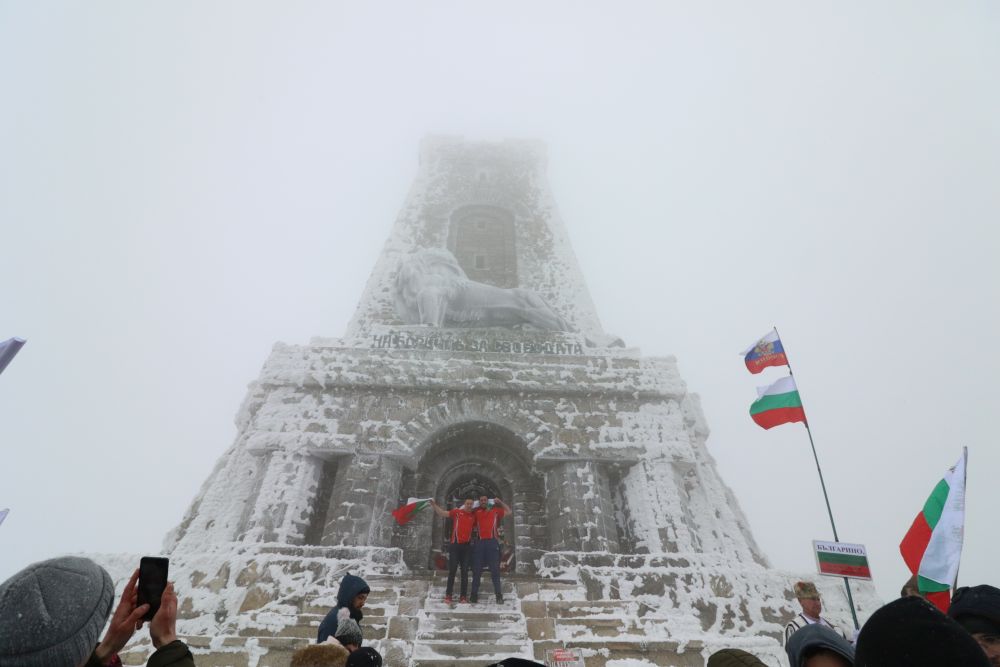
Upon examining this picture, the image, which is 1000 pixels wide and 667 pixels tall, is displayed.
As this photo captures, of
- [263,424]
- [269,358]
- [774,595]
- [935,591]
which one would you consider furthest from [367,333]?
[935,591]

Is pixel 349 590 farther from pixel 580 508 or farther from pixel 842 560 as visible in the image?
pixel 842 560

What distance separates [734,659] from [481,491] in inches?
346

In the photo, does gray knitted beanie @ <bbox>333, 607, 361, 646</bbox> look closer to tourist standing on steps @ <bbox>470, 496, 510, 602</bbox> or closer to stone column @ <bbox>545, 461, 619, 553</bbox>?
tourist standing on steps @ <bbox>470, 496, 510, 602</bbox>

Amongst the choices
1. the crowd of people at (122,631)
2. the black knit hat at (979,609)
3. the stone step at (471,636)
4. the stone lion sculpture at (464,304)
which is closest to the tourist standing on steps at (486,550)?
the stone step at (471,636)

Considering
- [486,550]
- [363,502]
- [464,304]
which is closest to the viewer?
[486,550]

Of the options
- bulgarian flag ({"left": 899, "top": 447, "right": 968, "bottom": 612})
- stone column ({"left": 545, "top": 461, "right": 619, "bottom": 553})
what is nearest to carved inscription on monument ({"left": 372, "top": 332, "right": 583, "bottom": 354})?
stone column ({"left": 545, "top": 461, "right": 619, "bottom": 553})

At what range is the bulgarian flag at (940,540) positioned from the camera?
4598 millimetres

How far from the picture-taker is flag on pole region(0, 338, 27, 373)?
727 centimetres

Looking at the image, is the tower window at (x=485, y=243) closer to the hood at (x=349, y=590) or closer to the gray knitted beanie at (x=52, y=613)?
the hood at (x=349, y=590)

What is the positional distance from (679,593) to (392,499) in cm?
484

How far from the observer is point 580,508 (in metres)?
9.08

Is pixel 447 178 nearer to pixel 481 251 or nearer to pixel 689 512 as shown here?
pixel 481 251

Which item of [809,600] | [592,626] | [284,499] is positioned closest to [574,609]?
[592,626]

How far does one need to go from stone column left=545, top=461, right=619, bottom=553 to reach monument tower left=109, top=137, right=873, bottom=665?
35 mm
